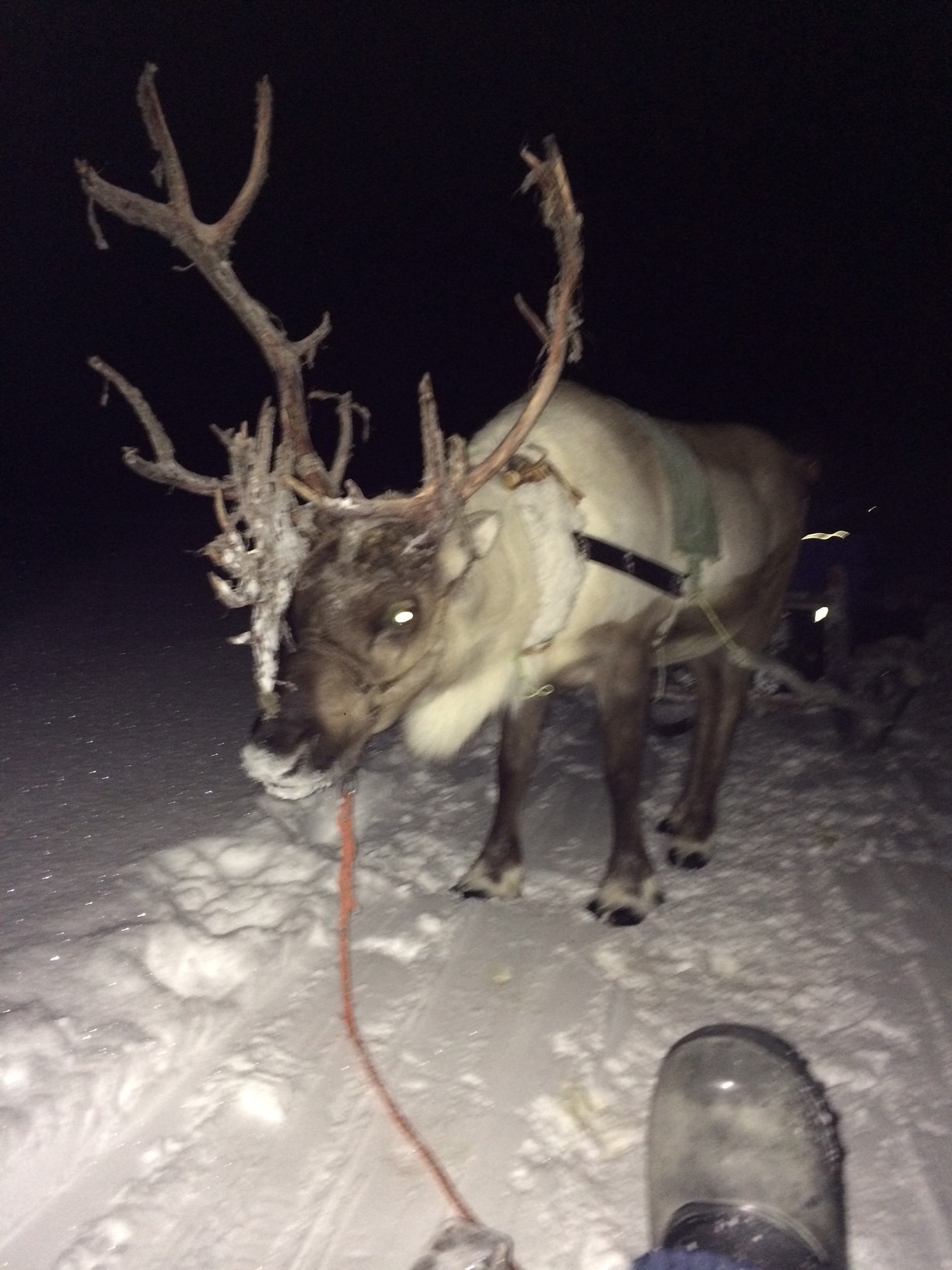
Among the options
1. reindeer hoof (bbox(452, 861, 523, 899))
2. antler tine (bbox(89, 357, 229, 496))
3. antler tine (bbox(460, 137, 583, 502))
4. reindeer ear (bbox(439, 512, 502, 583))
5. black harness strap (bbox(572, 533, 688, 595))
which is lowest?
reindeer hoof (bbox(452, 861, 523, 899))

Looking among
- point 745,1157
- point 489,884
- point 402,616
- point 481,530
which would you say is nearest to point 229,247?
point 481,530

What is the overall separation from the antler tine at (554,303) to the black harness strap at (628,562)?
0.45 meters

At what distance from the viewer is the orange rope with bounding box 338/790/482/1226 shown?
2.16 meters

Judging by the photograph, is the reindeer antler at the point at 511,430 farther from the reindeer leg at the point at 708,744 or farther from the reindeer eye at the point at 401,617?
the reindeer leg at the point at 708,744

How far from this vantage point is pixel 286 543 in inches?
104

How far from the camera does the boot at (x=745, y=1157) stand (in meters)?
1.83

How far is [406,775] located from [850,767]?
2219mm

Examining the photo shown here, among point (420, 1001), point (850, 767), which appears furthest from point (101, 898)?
point (850, 767)

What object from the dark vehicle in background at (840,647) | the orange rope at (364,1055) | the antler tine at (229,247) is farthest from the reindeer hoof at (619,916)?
the antler tine at (229,247)

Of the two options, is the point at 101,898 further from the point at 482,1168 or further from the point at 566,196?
the point at 566,196

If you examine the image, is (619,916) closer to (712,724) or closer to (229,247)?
(712,724)

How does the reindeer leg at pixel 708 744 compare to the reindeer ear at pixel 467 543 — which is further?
the reindeer leg at pixel 708 744

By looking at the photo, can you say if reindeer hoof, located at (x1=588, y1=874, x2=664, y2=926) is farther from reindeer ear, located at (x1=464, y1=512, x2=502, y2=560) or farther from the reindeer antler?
the reindeer antler

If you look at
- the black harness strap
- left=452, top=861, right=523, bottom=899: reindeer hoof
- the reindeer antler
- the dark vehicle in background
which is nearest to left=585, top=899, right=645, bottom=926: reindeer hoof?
left=452, top=861, right=523, bottom=899: reindeer hoof
